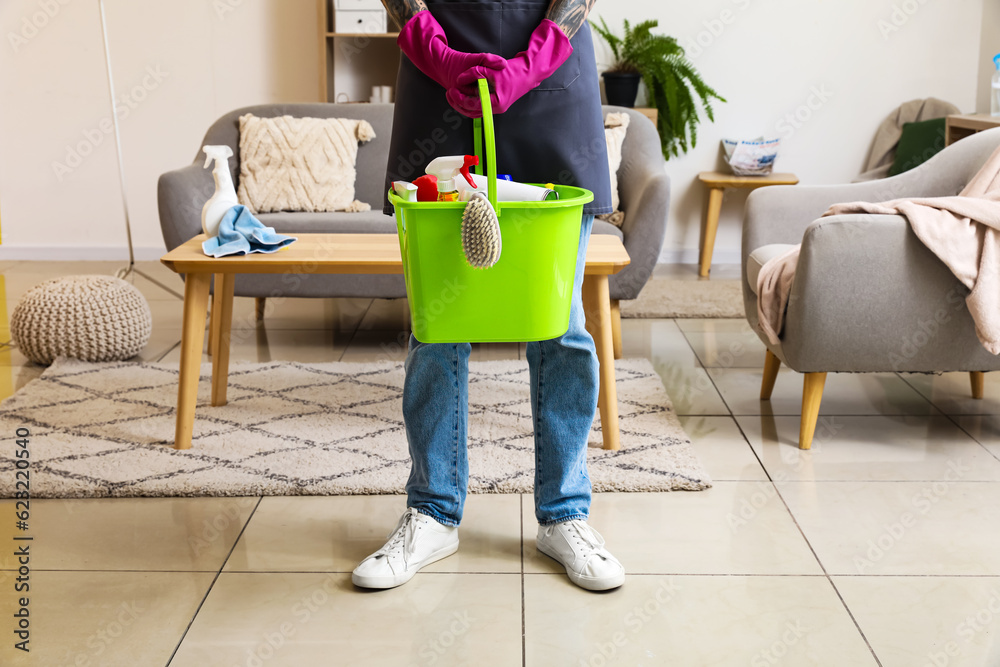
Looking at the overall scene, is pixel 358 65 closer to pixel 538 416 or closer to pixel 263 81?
pixel 263 81

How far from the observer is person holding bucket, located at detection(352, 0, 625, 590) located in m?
1.29

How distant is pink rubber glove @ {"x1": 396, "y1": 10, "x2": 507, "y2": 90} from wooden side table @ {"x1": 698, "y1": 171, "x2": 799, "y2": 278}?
3.01 metres

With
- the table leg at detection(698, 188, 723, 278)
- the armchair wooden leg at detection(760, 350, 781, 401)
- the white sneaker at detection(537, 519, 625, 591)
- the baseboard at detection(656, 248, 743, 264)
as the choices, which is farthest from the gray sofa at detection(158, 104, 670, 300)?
the white sneaker at detection(537, 519, 625, 591)

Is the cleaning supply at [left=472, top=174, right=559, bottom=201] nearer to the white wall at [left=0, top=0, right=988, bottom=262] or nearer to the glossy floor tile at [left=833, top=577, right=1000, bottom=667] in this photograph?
the glossy floor tile at [left=833, top=577, right=1000, bottom=667]

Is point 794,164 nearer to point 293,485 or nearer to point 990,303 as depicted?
point 990,303

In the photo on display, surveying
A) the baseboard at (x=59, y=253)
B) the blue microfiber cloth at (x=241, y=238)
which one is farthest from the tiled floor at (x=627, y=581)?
the baseboard at (x=59, y=253)

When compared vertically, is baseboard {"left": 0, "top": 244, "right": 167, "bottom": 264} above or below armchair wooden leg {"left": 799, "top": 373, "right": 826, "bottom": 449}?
below

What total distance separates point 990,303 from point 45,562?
200 cm

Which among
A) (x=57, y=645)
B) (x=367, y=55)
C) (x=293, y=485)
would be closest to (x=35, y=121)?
(x=367, y=55)

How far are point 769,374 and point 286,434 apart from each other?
131 centimetres

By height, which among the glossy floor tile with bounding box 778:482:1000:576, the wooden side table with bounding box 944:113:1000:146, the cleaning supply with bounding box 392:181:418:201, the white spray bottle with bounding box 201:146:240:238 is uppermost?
the cleaning supply with bounding box 392:181:418:201

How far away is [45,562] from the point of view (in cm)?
162

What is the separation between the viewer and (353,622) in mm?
1420

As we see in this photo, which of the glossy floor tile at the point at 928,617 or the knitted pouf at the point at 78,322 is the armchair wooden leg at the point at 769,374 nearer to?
the glossy floor tile at the point at 928,617
